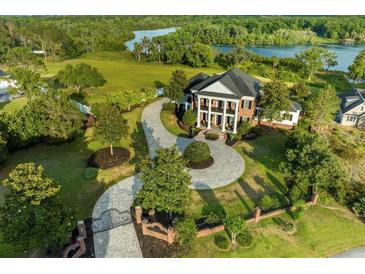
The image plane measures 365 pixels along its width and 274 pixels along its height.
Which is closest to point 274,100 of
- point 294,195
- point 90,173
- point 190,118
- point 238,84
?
point 238,84

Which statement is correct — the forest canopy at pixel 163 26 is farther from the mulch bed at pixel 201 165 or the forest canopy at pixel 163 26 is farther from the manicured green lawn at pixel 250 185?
the mulch bed at pixel 201 165

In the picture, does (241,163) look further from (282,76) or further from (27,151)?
(282,76)

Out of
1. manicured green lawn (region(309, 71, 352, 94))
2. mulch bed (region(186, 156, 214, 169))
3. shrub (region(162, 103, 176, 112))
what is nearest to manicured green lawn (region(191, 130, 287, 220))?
mulch bed (region(186, 156, 214, 169))

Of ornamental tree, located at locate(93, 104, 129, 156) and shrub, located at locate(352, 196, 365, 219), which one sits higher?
ornamental tree, located at locate(93, 104, 129, 156)

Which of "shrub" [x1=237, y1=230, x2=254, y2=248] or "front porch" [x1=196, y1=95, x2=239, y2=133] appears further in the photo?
"front porch" [x1=196, y1=95, x2=239, y2=133]

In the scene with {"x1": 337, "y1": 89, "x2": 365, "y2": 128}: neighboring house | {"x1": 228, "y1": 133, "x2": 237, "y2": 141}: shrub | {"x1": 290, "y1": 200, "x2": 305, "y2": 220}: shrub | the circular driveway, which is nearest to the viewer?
{"x1": 290, "y1": 200, "x2": 305, "y2": 220}: shrub

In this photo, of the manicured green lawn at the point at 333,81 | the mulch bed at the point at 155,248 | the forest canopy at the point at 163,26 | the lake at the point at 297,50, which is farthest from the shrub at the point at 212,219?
the lake at the point at 297,50

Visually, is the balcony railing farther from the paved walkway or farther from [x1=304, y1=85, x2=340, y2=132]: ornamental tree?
[x1=304, y1=85, x2=340, y2=132]: ornamental tree

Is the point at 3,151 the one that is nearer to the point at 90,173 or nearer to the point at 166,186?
the point at 90,173
